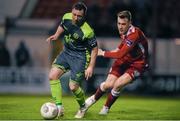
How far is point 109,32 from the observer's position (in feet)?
90.2

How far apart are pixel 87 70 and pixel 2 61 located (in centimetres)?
1399

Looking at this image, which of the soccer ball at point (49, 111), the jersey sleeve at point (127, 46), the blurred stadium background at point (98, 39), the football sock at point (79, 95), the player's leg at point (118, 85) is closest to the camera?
the soccer ball at point (49, 111)

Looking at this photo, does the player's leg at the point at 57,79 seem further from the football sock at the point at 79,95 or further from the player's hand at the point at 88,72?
the player's hand at the point at 88,72

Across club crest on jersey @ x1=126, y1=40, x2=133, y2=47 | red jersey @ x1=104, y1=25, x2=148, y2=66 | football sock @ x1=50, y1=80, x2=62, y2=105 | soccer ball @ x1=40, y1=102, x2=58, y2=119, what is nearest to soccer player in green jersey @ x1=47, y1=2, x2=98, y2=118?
football sock @ x1=50, y1=80, x2=62, y2=105

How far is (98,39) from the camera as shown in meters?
27.0

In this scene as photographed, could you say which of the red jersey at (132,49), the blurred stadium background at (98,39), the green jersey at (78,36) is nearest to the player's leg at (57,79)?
the green jersey at (78,36)

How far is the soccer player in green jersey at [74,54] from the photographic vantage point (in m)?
11.5

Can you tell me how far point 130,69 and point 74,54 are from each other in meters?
1.33

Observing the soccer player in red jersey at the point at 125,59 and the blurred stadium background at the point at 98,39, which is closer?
the soccer player in red jersey at the point at 125,59

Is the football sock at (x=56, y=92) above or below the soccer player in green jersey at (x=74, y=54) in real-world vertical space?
below

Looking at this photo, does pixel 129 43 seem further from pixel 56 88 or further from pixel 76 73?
pixel 56 88

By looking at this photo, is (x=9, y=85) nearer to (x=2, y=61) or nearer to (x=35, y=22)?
(x=2, y=61)

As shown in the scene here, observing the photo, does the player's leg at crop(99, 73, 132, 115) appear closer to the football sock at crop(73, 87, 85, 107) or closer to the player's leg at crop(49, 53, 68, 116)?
the football sock at crop(73, 87, 85, 107)

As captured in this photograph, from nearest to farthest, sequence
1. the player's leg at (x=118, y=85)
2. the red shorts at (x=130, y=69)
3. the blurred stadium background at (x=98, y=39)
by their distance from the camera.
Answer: the player's leg at (x=118, y=85) → the red shorts at (x=130, y=69) → the blurred stadium background at (x=98, y=39)
